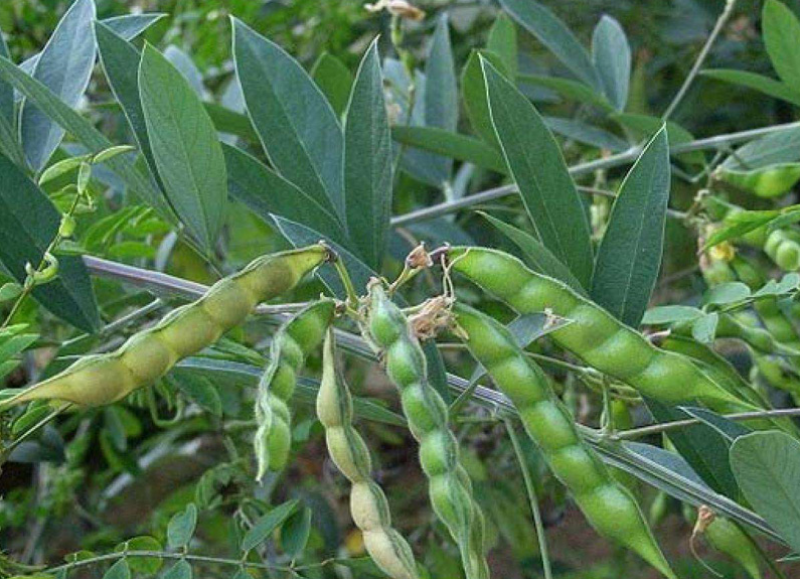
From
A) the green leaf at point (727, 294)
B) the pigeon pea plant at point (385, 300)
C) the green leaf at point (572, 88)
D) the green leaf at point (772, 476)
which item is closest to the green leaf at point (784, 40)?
the pigeon pea plant at point (385, 300)

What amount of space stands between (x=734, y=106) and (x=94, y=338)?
3.60ft

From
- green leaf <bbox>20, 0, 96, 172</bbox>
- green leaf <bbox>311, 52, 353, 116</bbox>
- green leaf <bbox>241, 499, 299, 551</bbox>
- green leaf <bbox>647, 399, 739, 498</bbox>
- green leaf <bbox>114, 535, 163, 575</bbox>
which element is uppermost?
green leaf <bbox>20, 0, 96, 172</bbox>

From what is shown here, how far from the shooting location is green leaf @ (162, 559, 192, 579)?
782 millimetres

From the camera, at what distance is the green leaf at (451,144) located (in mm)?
1052

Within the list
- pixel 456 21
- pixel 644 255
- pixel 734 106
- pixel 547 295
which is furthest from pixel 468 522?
pixel 456 21

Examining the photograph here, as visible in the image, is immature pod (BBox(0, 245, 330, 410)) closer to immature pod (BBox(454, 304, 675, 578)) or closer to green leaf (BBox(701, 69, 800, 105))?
immature pod (BBox(454, 304, 675, 578))

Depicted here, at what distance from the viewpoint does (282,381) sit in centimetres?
56

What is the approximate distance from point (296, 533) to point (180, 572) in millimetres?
128

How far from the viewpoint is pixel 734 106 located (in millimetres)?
1733

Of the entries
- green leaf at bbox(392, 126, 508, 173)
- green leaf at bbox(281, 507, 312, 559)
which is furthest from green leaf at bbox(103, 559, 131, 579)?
green leaf at bbox(392, 126, 508, 173)

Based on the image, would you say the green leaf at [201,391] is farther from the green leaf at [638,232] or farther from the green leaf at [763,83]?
the green leaf at [763,83]

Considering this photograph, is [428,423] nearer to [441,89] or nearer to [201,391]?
[201,391]

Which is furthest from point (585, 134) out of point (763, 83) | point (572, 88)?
point (763, 83)

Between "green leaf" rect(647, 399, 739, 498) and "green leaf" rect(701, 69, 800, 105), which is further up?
"green leaf" rect(701, 69, 800, 105)
